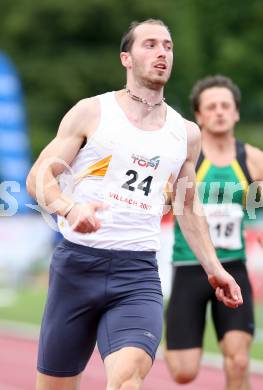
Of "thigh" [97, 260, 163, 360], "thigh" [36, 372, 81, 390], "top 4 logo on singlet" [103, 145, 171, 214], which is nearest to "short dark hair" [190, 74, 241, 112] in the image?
"top 4 logo on singlet" [103, 145, 171, 214]

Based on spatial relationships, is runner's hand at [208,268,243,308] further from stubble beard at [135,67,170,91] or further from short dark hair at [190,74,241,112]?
short dark hair at [190,74,241,112]

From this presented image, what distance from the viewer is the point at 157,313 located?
5.40 meters

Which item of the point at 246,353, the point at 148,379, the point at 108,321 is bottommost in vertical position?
the point at 148,379

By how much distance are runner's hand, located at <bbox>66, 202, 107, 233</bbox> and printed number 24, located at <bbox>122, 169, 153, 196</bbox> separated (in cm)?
53

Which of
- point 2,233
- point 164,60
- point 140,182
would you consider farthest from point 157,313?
point 2,233

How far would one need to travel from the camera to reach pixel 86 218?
15.7 ft

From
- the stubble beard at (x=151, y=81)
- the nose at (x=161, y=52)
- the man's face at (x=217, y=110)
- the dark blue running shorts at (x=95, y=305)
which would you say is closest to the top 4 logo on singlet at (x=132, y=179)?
the dark blue running shorts at (x=95, y=305)

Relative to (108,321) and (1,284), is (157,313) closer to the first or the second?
(108,321)

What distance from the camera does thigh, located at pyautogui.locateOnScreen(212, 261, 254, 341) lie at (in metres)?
7.29

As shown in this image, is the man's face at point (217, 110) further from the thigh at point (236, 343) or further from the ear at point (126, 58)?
the ear at point (126, 58)

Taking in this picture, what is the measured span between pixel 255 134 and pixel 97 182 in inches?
1130

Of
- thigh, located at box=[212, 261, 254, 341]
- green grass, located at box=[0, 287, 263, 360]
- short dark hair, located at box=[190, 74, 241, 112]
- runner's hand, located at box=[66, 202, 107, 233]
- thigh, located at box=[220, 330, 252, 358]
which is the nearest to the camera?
runner's hand, located at box=[66, 202, 107, 233]

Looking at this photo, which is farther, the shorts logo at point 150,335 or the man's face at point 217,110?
the man's face at point 217,110

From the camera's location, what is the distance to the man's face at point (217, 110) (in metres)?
7.61
